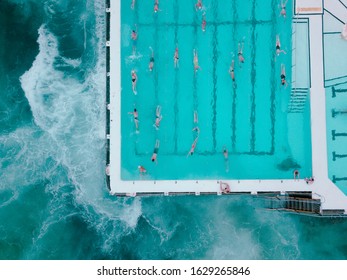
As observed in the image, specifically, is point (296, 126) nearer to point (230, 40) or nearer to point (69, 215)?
point (230, 40)

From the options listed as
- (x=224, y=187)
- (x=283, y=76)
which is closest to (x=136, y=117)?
(x=224, y=187)

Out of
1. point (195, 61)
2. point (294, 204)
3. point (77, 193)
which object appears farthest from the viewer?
point (77, 193)

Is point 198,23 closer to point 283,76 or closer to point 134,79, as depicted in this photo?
point 134,79

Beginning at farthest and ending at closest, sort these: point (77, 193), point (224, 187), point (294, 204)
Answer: point (77, 193) → point (294, 204) → point (224, 187)

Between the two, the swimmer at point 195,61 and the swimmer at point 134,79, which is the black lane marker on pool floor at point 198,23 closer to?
the swimmer at point 195,61

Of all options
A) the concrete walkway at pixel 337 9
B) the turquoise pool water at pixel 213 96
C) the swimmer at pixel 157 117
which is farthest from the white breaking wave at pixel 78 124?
the concrete walkway at pixel 337 9

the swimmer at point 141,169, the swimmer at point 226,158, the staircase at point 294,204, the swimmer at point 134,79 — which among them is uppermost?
the swimmer at point 134,79
